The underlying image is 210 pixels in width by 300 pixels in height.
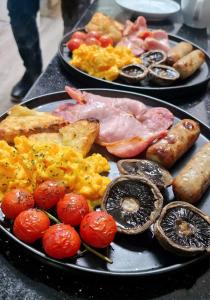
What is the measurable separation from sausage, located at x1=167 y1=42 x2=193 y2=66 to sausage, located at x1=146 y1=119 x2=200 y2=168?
768mm

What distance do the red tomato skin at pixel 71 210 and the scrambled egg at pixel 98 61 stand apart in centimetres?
106

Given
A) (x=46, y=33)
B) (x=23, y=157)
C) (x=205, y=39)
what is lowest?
(x=46, y=33)

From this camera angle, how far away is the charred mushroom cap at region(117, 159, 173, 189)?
142cm

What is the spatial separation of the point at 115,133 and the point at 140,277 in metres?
0.72

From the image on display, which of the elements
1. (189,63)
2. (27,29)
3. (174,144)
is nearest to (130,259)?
(174,144)

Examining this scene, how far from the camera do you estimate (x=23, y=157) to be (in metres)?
1.36

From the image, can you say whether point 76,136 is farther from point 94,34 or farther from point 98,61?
point 94,34

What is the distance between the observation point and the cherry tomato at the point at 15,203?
119cm

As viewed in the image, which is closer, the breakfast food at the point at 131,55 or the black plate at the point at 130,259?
the black plate at the point at 130,259

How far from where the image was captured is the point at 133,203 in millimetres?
1271

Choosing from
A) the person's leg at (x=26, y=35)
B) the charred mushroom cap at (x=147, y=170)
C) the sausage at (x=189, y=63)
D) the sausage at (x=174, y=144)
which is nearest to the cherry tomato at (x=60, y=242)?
the charred mushroom cap at (x=147, y=170)

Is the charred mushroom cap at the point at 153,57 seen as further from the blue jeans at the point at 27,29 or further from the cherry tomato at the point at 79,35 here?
the blue jeans at the point at 27,29

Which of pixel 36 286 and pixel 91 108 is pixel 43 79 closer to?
pixel 91 108

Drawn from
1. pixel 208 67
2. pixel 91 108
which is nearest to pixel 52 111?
pixel 91 108
